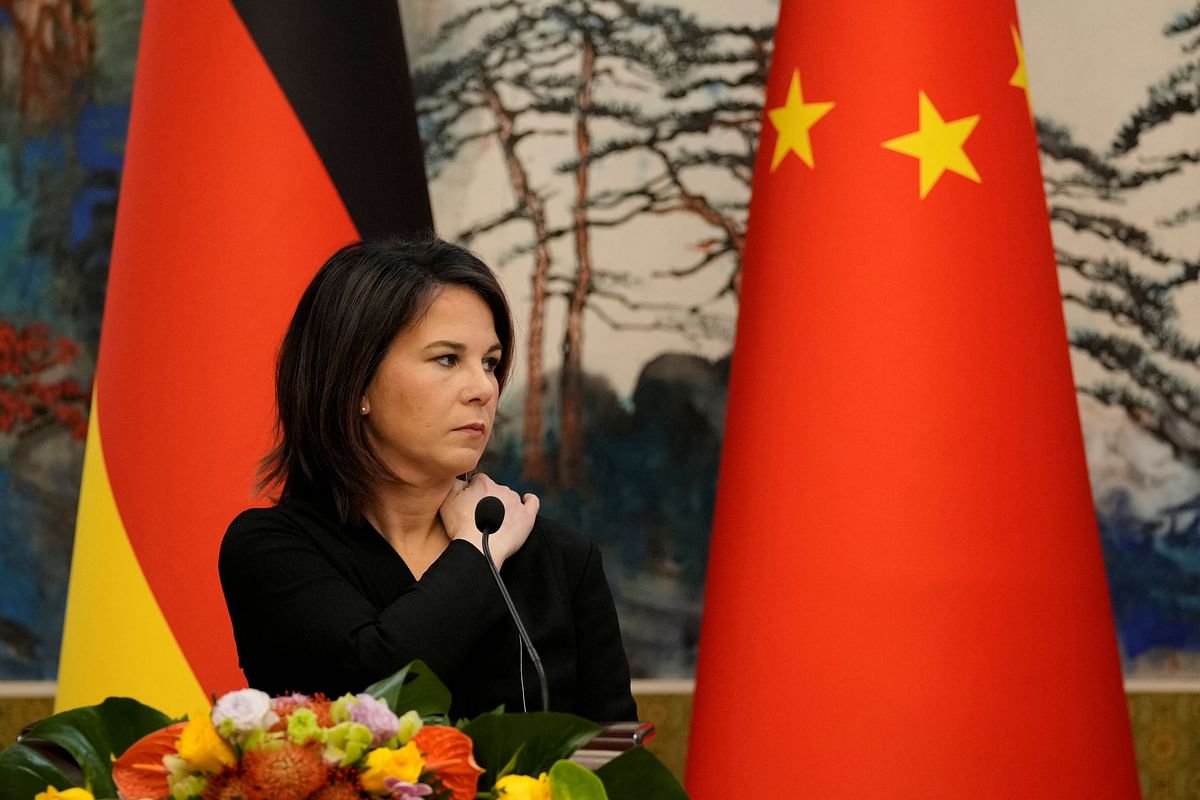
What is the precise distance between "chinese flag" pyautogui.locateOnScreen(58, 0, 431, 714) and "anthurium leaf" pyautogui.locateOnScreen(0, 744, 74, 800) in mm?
1421

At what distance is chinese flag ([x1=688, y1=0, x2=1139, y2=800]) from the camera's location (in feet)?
7.69

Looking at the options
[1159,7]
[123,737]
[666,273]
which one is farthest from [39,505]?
[1159,7]

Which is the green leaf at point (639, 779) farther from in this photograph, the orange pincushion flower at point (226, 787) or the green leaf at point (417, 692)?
the orange pincushion flower at point (226, 787)

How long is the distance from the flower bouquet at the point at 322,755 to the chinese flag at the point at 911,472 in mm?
1475

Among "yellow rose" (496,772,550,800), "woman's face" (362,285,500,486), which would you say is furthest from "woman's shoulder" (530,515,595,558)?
"yellow rose" (496,772,550,800)

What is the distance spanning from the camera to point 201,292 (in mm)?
2434

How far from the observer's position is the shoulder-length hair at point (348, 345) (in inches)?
63.6

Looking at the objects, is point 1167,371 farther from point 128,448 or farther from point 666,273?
point 128,448

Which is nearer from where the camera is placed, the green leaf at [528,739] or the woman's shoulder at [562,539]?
the green leaf at [528,739]

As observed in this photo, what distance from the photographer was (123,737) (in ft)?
3.27

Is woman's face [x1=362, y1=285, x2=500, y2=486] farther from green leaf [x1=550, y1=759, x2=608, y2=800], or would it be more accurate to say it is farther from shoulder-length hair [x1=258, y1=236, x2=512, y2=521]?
green leaf [x1=550, y1=759, x2=608, y2=800]

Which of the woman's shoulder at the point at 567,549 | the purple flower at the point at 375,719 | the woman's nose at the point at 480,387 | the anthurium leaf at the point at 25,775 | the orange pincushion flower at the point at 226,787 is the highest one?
the woman's nose at the point at 480,387

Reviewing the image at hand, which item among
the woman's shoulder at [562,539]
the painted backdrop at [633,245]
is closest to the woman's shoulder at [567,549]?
the woman's shoulder at [562,539]

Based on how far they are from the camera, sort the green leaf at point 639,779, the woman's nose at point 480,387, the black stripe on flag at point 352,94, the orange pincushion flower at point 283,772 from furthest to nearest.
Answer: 1. the black stripe on flag at point 352,94
2. the woman's nose at point 480,387
3. the green leaf at point 639,779
4. the orange pincushion flower at point 283,772
